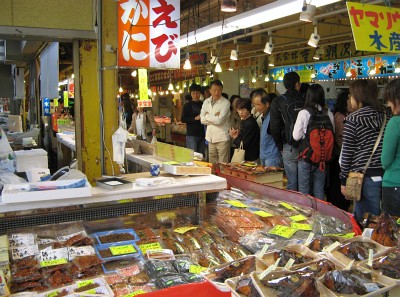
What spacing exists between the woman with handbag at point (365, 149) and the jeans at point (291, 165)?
136cm

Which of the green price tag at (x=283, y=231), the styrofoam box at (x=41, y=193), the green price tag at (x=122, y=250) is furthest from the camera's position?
the green price tag at (x=283, y=231)

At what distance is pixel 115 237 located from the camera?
3.05 meters

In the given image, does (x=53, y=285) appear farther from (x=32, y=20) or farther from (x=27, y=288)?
(x=32, y=20)

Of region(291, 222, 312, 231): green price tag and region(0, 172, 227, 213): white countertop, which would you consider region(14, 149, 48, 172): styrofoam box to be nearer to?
region(0, 172, 227, 213): white countertop

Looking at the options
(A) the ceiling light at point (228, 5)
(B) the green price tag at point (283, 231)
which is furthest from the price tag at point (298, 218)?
(A) the ceiling light at point (228, 5)

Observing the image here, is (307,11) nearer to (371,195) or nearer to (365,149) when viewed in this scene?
(365,149)

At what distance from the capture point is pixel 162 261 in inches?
106

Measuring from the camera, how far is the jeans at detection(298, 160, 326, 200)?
5613 mm

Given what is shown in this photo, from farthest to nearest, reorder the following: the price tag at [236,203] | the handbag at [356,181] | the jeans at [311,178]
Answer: the jeans at [311,178] < the handbag at [356,181] < the price tag at [236,203]

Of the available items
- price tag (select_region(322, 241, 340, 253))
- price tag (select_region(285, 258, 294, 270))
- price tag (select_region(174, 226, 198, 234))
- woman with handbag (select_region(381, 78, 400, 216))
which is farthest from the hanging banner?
price tag (select_region(285, 258, 294, 270))

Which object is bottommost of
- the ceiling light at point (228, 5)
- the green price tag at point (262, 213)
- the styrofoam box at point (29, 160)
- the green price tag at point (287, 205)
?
the green price tag at point (262, 213)

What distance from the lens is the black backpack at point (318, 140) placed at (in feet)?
17.7

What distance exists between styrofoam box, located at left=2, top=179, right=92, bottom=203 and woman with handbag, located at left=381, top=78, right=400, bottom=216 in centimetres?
296

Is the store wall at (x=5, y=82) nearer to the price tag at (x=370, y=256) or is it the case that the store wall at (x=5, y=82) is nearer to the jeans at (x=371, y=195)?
the jeans at (x=371, y=195)
